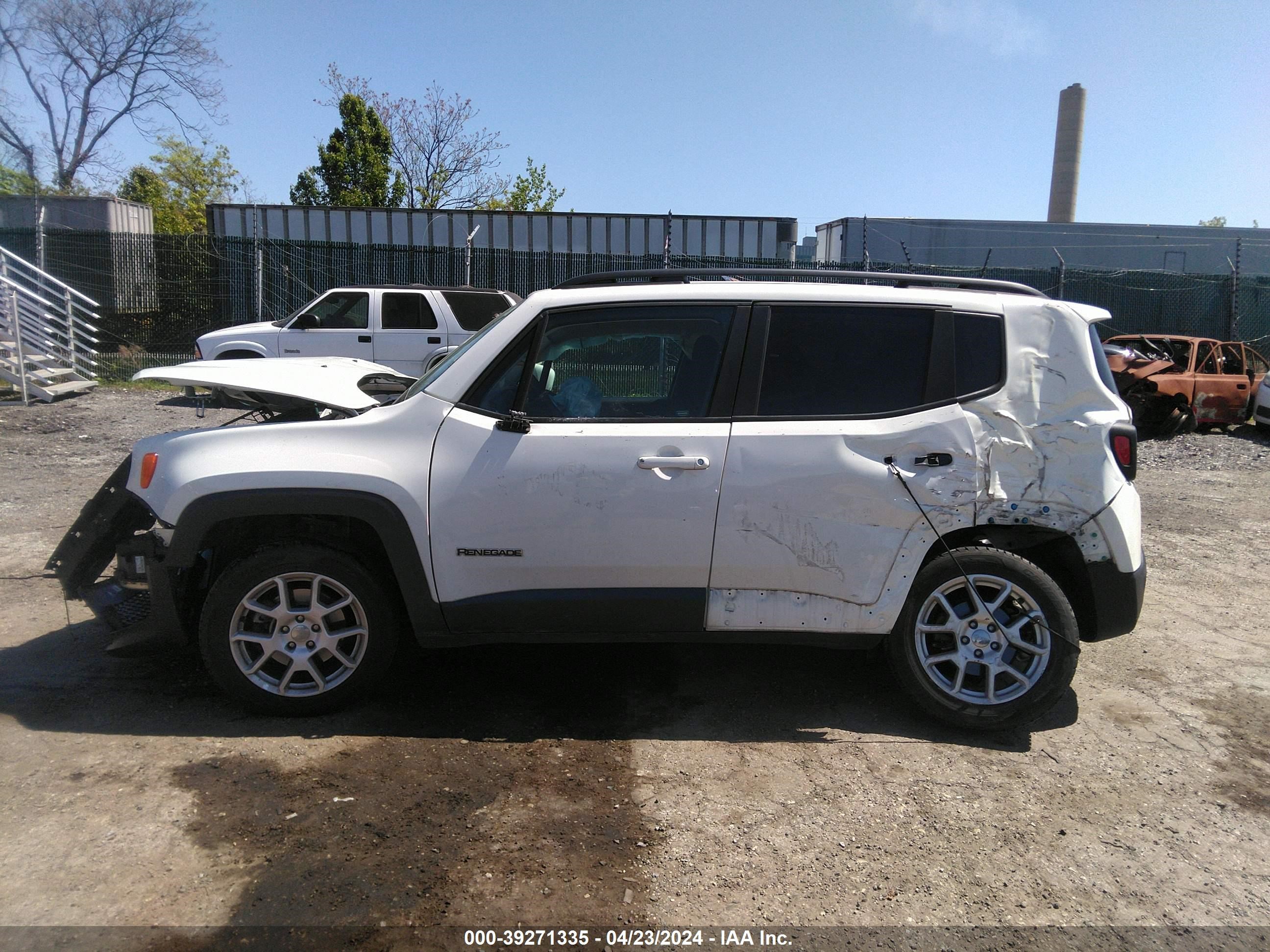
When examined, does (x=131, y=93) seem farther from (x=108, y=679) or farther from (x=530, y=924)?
(x=530, y=924)

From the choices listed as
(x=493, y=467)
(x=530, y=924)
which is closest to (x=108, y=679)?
(x=493, y=467)

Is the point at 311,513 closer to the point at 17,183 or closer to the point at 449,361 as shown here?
the point at 449,361

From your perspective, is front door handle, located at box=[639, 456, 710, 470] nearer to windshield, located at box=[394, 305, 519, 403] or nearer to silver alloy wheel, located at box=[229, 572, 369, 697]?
windshield, located at box=[394, 305, 519, 403]

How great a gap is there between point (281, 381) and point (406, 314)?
9810 millimetres

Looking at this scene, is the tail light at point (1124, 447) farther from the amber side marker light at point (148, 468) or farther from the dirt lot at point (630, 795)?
the amber side marker light at point (148, 468)

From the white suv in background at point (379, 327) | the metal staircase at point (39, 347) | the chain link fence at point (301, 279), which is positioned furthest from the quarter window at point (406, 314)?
the chain link fence at point (301, 279)

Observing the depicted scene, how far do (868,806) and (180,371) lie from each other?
11.8 ft

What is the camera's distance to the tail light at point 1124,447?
3934mm

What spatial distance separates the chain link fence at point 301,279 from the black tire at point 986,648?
15.4 m

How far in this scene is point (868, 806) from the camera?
3.41 m

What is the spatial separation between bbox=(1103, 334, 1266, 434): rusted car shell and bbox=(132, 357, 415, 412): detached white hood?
12.8 m

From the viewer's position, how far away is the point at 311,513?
3.86m

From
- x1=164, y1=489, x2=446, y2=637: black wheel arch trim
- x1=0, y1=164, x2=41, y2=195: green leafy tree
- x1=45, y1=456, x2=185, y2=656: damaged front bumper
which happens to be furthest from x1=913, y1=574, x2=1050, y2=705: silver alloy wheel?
x1=0, y1=164, x2=41, y2=195: green leafy tree

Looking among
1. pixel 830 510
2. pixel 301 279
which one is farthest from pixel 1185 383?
pixel 301 279
